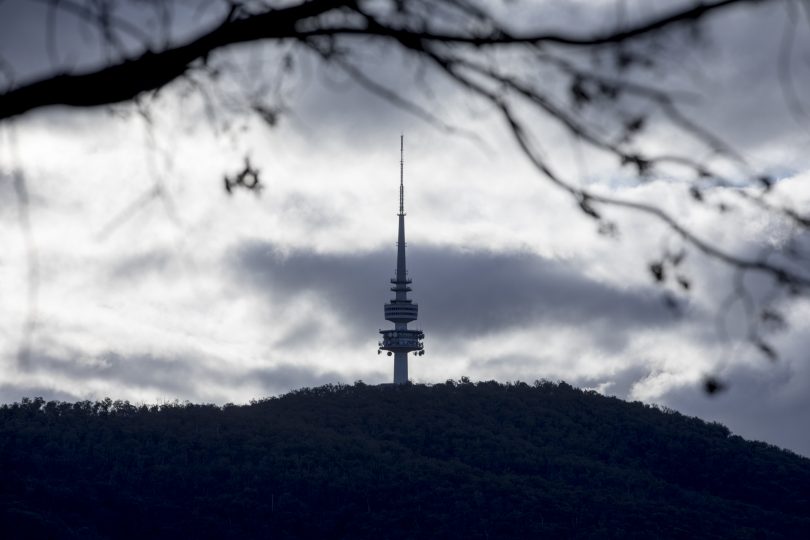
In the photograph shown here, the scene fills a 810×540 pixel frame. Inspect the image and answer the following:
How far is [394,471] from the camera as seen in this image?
108188mm

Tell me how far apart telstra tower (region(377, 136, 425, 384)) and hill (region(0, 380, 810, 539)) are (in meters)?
7.24

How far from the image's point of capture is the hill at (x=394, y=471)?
324 ft

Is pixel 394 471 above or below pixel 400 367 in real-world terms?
below

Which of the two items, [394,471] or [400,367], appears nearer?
[394,471]

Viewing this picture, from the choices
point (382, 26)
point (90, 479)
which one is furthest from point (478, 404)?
point (382, 26)

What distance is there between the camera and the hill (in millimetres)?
98688

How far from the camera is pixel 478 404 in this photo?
135 m

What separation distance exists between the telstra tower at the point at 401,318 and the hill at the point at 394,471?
724 centimetres

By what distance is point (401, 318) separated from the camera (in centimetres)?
14312

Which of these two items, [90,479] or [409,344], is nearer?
[90,479]

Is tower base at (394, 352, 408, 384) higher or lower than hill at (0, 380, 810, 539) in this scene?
higher

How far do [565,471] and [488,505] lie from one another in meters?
14.6

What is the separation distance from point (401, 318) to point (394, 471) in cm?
3681

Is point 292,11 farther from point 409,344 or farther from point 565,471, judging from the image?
point 409,344
